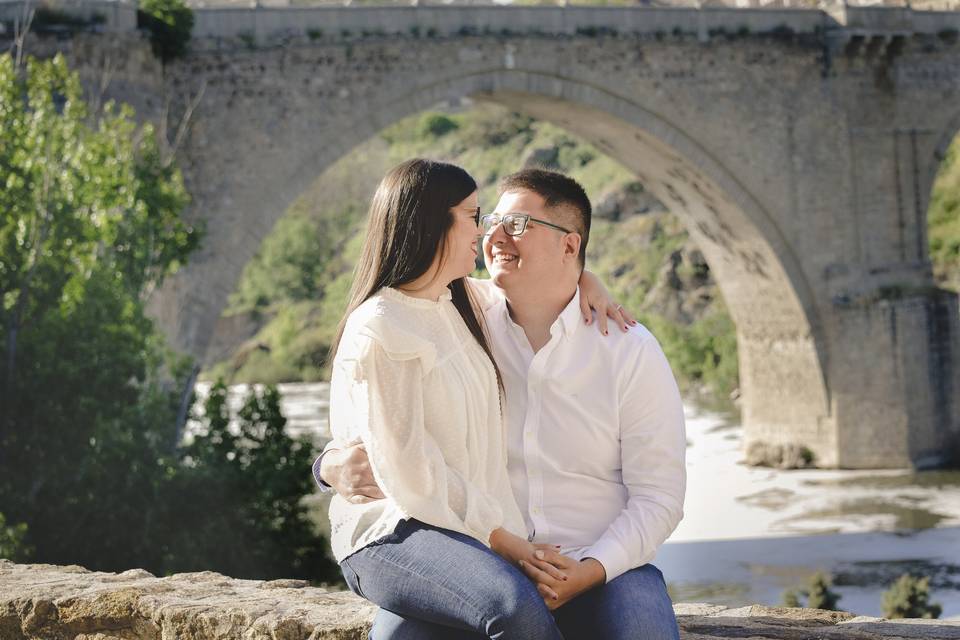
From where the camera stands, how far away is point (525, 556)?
1.95 m

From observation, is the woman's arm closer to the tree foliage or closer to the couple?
the couple

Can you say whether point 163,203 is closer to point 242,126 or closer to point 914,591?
point 242,126

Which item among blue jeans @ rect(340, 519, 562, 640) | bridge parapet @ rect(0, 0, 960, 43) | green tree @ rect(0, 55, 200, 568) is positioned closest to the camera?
blue jeans @ rect(340, 519, 562, 640)

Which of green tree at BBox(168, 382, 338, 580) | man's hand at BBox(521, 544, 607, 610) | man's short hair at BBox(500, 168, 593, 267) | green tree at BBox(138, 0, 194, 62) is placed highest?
green tree at BBox(138, 0, 194, 62)

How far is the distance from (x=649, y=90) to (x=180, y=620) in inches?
422

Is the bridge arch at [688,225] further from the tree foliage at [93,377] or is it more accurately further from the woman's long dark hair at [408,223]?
the woman's long dark hair at [408,223]

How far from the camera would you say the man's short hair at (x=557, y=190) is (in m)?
2.24

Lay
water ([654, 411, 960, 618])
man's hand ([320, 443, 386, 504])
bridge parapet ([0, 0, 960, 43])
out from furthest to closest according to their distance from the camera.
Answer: bridge parapet ([0, 0, 960, 43]), water ([654, 411, 960, 618]), man's hand ([320, 443, 386, 504])

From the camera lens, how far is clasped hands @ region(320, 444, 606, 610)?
1.92 meters

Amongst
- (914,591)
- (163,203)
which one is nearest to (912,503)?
(914,591)

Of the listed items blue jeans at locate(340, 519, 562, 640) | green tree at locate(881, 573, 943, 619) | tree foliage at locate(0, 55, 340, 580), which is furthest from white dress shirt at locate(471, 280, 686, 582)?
green tree at locate(881, 573, 943, 619)

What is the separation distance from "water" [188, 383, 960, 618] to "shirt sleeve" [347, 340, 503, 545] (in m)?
7.58

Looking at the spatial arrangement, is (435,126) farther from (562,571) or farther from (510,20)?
(562,571)

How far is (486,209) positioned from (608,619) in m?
25.0
